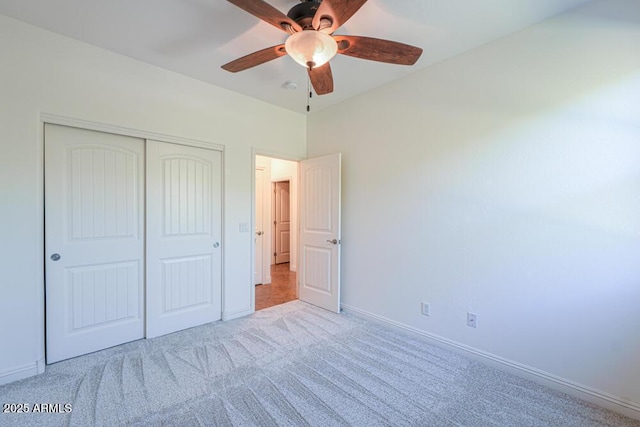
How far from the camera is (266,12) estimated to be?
146 cm

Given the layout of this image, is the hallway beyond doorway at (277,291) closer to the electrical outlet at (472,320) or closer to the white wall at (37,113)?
the white wall at (37,113)

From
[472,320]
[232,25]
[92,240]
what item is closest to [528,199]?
[472,320]

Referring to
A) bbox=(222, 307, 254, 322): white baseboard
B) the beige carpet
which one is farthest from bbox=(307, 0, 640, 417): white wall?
bbox=(222, 307, 254, 322): white baseboard

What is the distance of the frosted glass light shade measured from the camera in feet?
5.07

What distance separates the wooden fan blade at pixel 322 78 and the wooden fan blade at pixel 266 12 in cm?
32

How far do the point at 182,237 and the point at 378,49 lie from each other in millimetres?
2546

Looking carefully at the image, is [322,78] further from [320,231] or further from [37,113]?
[37,113]

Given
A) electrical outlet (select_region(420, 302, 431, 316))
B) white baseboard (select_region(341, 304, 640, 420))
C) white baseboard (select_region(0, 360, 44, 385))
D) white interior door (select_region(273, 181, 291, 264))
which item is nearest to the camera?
white baseboard (select_region(341, 304, 640, 420))

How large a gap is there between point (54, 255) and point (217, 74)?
2181mm

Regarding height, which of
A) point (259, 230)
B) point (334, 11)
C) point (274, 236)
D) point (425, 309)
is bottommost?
point (425, 309)

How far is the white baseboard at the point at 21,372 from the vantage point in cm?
198

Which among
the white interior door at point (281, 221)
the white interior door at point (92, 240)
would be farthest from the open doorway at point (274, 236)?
the white interior door at point (92, 240)

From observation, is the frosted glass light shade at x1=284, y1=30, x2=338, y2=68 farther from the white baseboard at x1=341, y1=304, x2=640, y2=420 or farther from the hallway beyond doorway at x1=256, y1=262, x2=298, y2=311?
the hallway beyond doorway at x1=256, y1=262, x2=298, y2=311

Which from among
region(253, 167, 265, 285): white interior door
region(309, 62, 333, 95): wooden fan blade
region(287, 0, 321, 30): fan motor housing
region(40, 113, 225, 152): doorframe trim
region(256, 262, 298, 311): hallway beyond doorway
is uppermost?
region(287, 0, 321, 30): fan motor housing
